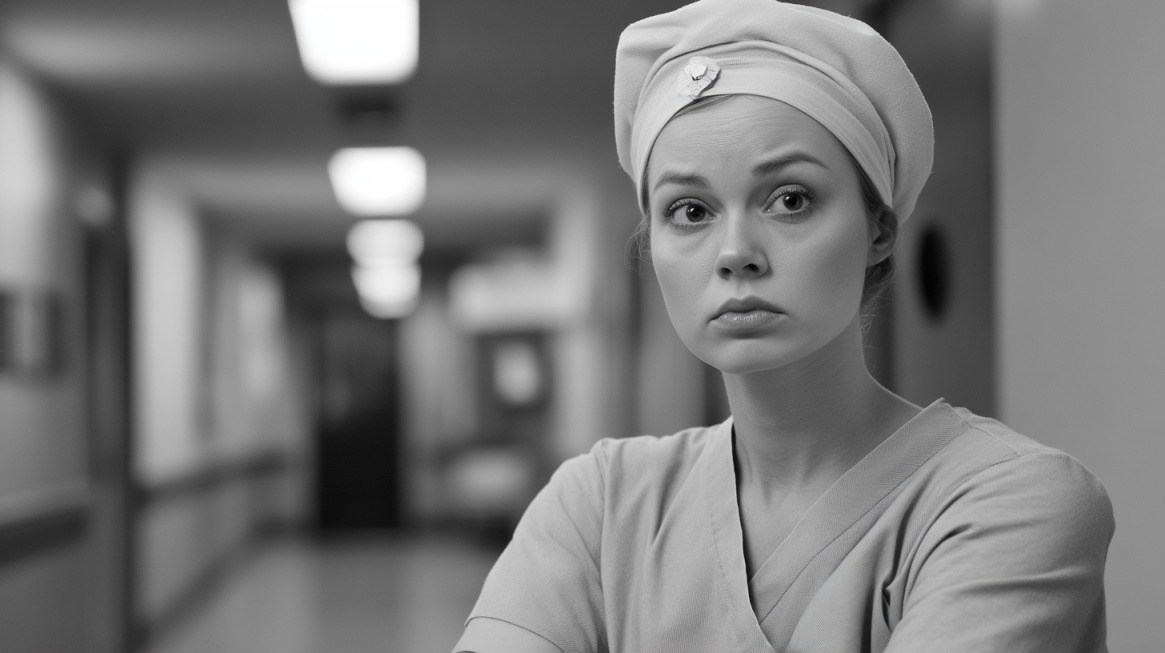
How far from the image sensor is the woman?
0.79 meters

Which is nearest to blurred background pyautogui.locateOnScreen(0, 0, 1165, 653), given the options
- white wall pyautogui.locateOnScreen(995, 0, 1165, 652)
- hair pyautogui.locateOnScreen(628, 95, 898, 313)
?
white wall pyautogui.locateOnScreen(995, 0, 1165, 652)

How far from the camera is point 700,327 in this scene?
2.85 feet

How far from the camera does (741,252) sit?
0.83m

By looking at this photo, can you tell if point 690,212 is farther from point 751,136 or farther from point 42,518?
point 42,518

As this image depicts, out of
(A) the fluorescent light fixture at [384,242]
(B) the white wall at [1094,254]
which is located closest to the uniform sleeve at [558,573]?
(B) the white wall at [1094,254]

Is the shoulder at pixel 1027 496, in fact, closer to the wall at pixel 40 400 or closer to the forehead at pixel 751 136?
the forehead at pixel 751 136

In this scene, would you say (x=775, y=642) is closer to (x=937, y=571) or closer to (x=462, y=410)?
(x=937, y=571)

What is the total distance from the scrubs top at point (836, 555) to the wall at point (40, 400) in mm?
3361

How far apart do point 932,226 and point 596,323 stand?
4.59m

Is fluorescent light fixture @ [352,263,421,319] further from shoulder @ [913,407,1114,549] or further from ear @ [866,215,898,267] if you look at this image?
shoulder @ [913,407,1114,549]

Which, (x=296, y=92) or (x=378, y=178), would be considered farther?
(x=378, y=178)

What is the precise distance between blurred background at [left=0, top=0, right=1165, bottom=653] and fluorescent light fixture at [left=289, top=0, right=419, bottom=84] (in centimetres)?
2

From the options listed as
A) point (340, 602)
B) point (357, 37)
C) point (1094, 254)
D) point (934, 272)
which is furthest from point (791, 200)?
point (340, 602)

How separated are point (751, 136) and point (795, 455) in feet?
0.96
